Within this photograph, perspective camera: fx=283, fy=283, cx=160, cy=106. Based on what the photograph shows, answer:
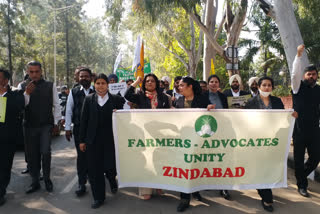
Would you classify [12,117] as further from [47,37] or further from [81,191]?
[47,37]

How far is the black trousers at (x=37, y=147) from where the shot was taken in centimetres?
430

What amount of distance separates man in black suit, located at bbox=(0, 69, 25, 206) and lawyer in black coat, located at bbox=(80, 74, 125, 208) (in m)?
1.04

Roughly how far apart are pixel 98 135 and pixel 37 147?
1195mm

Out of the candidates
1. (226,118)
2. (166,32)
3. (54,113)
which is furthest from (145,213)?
Answer: (166,32)

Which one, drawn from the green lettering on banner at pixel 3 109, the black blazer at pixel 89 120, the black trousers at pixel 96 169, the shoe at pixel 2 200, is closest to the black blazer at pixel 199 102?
the black blazer at pixel 89 120

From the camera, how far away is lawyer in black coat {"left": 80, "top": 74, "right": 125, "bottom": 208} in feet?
12.3

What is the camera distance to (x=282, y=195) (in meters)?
4.15

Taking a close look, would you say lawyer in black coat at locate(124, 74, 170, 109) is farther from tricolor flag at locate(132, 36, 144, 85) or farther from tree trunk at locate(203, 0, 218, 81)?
tree trunk at locate(203, 0, 218, 81)

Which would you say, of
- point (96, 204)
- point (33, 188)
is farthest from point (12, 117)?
point (96, 204)

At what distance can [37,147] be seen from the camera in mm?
4336

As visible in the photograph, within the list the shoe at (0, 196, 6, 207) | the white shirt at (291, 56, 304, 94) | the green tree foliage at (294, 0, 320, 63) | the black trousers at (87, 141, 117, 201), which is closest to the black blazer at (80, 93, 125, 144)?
the black trousers at (87, 141, 117, 201)

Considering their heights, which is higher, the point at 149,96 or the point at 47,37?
the point at 47,37

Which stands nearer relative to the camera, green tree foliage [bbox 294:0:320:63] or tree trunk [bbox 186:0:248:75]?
tree trunk [bbox 186:0:248:75]

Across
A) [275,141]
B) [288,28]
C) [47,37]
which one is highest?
[47,37]
